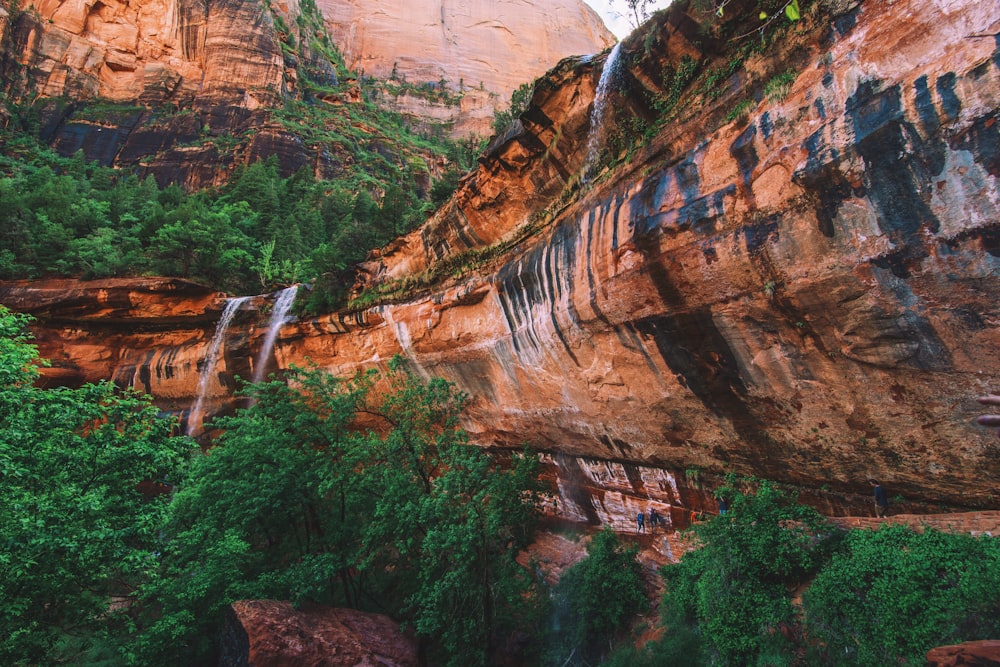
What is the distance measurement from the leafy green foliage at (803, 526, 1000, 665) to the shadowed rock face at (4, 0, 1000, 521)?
1.04 metres

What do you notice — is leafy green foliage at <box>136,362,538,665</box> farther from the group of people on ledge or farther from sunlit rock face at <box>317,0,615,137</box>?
sunlit rock face at <box>317,0,615,137</box>

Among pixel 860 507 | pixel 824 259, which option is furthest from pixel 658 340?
pixel 860 507

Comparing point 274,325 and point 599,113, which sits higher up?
point 599,113

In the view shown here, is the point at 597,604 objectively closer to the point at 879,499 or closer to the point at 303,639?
the point at 879,499

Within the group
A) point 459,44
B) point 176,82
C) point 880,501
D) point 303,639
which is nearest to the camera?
point 880,501

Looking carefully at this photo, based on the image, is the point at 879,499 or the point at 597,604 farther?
the point at 597,604

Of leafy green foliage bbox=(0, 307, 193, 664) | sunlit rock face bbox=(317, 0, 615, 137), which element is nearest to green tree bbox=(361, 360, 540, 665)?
leafy green foliage bbox=(0, 307, 193, 664)

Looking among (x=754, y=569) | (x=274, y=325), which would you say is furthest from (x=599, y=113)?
(x=274, y=325)

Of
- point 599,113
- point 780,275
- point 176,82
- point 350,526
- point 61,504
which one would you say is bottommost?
point 350,526

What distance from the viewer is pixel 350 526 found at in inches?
347

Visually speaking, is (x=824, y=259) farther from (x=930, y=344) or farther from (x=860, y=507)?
(x=860, y=507)

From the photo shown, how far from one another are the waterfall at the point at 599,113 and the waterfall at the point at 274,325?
12.3 m

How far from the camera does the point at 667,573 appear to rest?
307 inches

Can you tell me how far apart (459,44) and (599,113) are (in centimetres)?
7446
